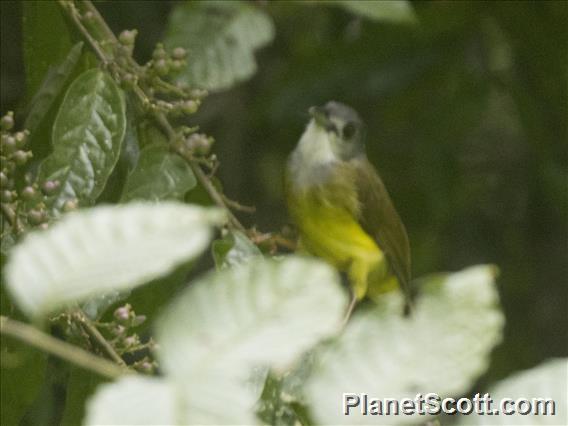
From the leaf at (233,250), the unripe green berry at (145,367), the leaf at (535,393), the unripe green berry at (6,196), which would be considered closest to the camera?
the leaf at (535,393)

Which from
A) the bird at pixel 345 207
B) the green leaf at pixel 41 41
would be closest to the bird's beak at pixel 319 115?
the bird at pixel 345 207

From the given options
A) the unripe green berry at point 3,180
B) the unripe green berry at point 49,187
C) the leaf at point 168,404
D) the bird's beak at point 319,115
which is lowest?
the bird's beak at point 319,115

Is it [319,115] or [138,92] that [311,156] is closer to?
[319,115]

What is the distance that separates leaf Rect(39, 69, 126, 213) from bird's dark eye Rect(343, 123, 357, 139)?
1433 millimetres

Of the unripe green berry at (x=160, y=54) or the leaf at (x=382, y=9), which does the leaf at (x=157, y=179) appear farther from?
the leaf at (x=382, y=9)

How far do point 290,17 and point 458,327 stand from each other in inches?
140

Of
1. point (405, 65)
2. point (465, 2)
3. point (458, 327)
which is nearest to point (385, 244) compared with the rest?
point (405, 65)

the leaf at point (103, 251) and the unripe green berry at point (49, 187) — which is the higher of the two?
the leaf at point (103, 251)

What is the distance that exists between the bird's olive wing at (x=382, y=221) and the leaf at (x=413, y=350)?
7.29 feet

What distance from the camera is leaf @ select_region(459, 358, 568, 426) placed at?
0.87 m

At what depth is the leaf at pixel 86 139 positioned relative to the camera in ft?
6.57

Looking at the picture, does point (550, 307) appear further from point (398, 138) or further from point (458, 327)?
point (458, 327)

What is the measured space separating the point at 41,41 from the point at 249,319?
1.56 meters

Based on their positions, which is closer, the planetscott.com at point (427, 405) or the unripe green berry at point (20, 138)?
the planetscott.com at point (427, 405)
